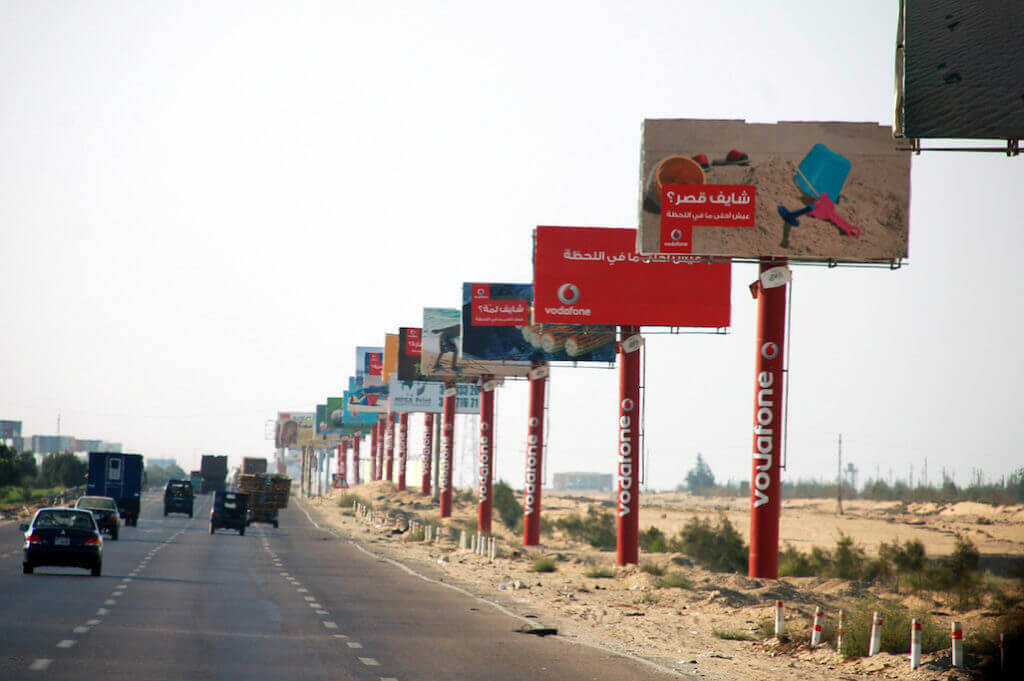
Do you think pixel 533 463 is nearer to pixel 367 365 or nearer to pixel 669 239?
pixel 669 239

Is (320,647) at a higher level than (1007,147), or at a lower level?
lower

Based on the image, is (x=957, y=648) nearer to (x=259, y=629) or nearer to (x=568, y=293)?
(x=259, y=629)

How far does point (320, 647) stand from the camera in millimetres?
18641

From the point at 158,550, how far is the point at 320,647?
2757cm

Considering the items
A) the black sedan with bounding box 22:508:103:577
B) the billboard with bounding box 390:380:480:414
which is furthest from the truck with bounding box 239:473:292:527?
the black sedan with bounding box 22:508:103:577

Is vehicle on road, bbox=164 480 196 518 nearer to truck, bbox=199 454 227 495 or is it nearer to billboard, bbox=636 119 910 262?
truck, bbox=199 454 227 495

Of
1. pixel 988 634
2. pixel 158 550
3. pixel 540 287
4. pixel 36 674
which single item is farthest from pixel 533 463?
pixel 36 674

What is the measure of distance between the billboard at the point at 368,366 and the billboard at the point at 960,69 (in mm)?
94499

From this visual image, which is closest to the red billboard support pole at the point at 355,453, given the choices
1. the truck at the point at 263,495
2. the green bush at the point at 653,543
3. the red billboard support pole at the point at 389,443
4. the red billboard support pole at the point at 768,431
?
the red billboard support pole at the point at 389,443

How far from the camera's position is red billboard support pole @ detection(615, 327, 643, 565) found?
4003 cm

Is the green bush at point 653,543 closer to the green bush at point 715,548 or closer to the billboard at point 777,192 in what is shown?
the green bush at point 715,548

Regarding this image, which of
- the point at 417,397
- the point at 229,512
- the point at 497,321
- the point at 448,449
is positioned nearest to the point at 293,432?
the point at 417,397

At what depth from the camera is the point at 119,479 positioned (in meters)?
64.2

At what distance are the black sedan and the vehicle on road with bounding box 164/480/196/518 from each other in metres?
49.3
